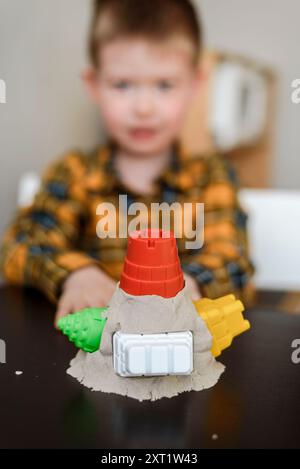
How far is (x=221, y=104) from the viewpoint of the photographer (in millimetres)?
1315

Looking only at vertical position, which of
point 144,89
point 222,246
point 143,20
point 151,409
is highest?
point 143,20

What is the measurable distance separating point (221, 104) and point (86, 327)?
920mm

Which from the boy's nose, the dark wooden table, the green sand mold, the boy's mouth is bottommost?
the dark wooden table

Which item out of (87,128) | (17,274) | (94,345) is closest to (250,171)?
(87,128)

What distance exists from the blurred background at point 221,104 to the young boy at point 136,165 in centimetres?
12

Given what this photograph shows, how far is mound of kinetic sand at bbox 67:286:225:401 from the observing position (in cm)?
46

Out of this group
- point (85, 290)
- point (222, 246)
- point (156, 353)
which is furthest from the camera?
point (222, 246)

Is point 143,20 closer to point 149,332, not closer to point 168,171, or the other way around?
point 168,171

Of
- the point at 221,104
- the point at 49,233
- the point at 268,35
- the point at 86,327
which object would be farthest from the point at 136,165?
the point at 86,327

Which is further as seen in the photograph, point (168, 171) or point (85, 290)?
point (168, 171)

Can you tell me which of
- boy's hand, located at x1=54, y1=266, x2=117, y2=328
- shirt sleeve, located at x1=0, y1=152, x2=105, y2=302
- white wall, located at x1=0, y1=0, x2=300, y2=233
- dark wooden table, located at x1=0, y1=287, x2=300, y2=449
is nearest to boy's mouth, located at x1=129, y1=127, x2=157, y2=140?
shirt sleeve, located at x1=0, y1=152, x2=105, y2=302

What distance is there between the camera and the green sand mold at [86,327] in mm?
494

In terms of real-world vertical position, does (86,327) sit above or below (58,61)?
below

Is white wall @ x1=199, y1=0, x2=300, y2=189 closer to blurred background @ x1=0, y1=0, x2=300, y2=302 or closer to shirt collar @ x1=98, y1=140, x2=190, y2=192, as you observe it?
blurred background @ x1=0, y1=0, x2=300, y2=302
